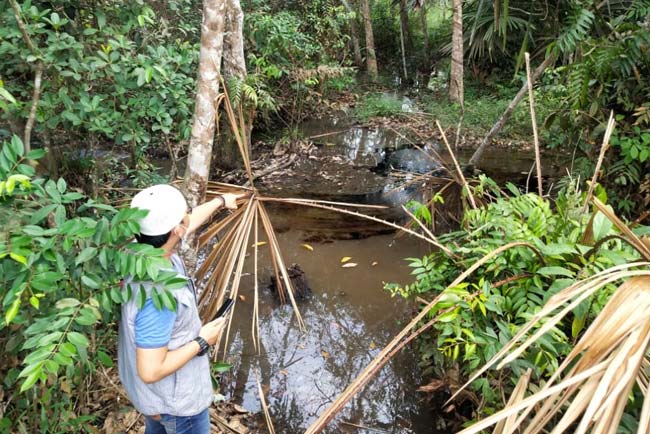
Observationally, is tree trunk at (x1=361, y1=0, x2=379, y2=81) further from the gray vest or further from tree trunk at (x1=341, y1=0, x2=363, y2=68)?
the gray vest

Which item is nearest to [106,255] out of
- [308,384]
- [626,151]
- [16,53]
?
[16,53]

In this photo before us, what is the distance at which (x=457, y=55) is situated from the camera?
30.2 ft

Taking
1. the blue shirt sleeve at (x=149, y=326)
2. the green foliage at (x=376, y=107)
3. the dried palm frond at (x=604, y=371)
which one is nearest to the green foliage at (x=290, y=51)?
the green foliage at (x=376, y=107)

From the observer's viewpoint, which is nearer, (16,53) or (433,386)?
(16,53)

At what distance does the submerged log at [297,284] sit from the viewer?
13.4 ft

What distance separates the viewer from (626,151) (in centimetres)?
344

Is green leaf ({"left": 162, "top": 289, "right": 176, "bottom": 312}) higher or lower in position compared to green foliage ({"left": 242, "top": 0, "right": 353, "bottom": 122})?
lower

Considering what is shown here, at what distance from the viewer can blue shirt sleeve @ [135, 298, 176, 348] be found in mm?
1554

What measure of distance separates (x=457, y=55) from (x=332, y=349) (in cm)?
772

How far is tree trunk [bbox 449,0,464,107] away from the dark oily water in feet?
19.5

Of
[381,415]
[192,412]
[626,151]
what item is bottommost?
[381,415]

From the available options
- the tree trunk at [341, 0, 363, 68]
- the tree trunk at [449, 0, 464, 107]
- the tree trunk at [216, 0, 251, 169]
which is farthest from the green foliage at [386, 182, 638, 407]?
the tree trunk at [341, 0, 363, 68]

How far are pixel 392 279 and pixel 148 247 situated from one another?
10.7 feet

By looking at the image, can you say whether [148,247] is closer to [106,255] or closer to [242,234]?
[106,255]
